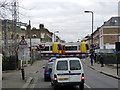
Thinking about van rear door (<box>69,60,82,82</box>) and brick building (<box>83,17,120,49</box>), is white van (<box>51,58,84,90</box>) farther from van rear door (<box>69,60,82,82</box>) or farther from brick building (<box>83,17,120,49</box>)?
brick building (<box>83,17,120,49</box>)

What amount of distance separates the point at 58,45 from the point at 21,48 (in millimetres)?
35968

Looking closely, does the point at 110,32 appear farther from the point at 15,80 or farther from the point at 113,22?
the point at 15,80

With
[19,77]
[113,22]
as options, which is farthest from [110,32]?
[19,77]

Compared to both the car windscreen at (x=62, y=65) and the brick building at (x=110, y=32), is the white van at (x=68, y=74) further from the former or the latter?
the brick building at (x=110, y=32)

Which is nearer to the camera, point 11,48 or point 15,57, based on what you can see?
point 15,57

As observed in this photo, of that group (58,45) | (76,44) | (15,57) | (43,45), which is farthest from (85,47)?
(15,57)

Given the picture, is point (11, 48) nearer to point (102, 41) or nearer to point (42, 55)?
point (42, 55)

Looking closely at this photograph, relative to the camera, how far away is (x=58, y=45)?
54969 millimetres

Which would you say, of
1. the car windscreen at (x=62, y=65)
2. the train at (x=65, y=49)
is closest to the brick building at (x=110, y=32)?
the train at (x=65, y=49)

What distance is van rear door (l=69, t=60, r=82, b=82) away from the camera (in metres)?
12.4

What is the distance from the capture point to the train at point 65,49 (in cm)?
5469

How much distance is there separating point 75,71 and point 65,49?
43.1 meters

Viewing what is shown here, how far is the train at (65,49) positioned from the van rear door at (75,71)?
4187 centimetres

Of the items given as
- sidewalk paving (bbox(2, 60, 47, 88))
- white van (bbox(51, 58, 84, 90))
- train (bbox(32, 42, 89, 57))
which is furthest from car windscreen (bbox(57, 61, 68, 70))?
train (bbox(32, 42, 89, 57))
